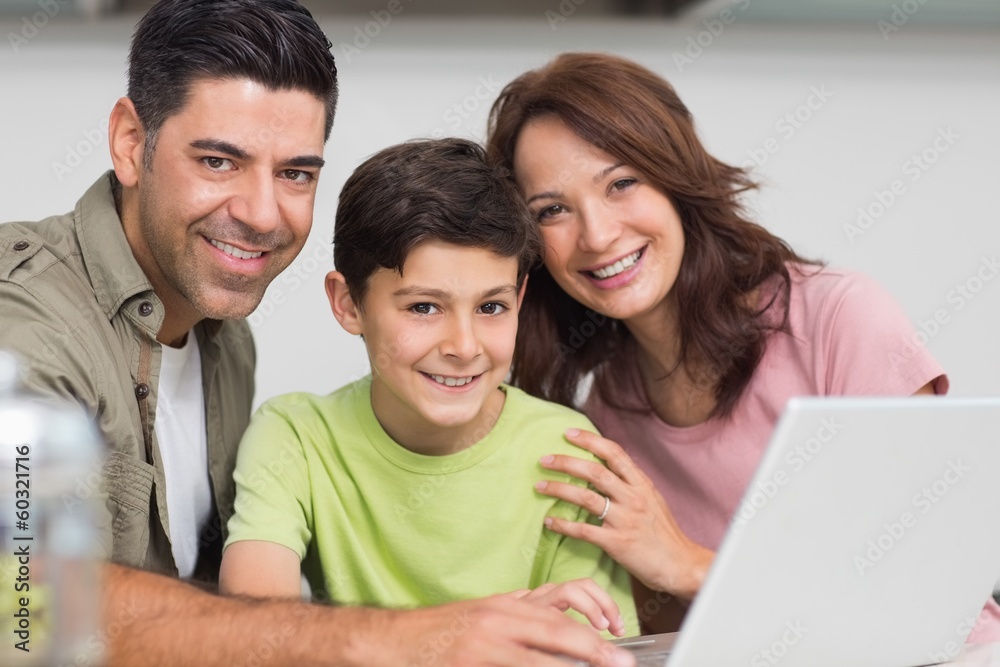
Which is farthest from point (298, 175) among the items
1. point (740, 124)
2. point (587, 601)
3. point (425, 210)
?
point (740, 124)

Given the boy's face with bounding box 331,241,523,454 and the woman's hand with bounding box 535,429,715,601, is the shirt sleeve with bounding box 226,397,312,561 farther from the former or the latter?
the woman's hand with bounding box 535,429,715,601

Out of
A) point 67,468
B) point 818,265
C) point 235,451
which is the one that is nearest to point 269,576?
point 235,451

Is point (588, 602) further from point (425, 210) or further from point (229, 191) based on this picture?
point (229, 191)

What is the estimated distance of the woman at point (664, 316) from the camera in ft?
4.95

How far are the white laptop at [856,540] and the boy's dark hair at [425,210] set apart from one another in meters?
0.59

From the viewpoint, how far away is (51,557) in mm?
797

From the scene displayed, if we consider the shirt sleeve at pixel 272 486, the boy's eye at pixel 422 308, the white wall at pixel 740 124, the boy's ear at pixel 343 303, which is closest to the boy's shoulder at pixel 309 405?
the shirt sleeve at pixel 272 486

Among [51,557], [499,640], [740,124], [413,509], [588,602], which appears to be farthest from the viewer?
[740,124]

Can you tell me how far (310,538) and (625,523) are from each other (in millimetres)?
424

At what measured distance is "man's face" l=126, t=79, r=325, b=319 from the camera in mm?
A: 1368

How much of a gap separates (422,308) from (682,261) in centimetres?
53

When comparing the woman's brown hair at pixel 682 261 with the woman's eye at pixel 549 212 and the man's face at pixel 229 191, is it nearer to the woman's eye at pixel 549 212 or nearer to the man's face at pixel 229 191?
the woman's eye at pixel 549 212

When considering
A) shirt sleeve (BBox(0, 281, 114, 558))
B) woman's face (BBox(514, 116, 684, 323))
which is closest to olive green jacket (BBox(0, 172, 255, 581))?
shirt sleeve (BBox(0, 281, 114, 558))

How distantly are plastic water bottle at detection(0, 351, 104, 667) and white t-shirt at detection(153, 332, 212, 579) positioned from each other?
2.23 feet
